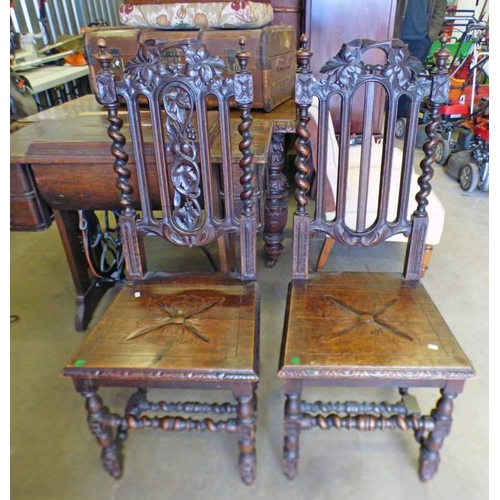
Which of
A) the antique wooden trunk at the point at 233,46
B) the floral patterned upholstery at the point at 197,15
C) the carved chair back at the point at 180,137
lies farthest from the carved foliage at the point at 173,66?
the floral patterned upholstery at the point at 197,15

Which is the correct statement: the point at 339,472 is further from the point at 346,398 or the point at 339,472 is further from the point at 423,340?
the point at 423,340

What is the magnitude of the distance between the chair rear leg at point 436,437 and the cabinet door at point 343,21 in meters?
2.05

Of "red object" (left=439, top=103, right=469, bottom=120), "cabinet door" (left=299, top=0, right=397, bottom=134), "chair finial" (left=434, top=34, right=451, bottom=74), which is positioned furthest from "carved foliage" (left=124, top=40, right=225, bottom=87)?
"red object" (left=439, top=103, right=469, bottom=120)

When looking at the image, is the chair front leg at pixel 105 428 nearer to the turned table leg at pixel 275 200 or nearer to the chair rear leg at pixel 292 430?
the chair rear leg at pixel 292 430

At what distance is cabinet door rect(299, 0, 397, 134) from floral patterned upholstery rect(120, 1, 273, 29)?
661mm

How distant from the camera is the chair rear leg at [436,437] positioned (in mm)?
1064

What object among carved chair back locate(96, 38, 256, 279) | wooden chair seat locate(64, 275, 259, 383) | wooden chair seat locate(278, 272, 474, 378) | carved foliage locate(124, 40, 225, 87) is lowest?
wooden chair seat locate(278, 272, 474, 378)

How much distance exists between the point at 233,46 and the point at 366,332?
1408 millimetres

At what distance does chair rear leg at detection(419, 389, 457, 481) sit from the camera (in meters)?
1.06

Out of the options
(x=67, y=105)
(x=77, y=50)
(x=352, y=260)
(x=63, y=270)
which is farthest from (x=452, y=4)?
(x=63, y=270)

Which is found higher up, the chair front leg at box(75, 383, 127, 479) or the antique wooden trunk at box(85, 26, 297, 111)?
the antique wooden trunk at box(85, 26, 297, 111)

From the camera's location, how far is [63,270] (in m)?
2.35

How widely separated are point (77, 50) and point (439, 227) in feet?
12.8

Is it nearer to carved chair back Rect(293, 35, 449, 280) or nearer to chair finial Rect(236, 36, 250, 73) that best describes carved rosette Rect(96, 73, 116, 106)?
chair finial Rect(236, 36, 250, 73)
